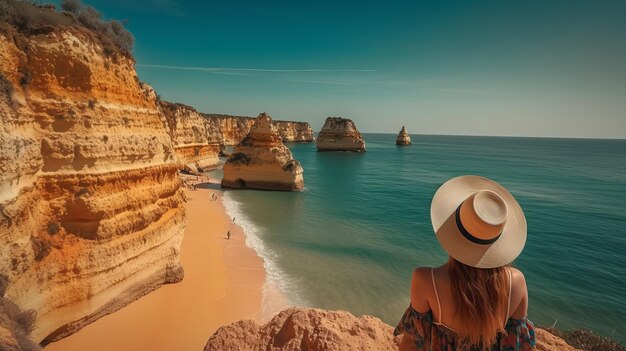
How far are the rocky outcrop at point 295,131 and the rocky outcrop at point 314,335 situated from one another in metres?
108

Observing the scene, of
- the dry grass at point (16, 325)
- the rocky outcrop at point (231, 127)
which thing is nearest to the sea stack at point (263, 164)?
the dry grass at point (16, 325)

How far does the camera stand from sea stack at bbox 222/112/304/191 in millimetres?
29156

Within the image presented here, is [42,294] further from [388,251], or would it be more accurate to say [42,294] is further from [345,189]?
[345,189]

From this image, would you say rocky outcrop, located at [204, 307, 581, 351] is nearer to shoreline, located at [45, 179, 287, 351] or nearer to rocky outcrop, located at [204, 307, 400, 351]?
rocky outcrop, located at [204, 307, 400, 351]

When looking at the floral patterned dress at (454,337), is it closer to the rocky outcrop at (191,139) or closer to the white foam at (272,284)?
the white foam at (272,284)

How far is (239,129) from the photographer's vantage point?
83250mm

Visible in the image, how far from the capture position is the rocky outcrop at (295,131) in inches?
4516

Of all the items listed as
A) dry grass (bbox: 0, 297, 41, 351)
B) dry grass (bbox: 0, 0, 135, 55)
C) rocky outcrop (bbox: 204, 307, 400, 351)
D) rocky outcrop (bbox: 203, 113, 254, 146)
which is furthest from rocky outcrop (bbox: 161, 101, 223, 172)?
rocky outcrop (bbox: 204, 307, 400, 351)

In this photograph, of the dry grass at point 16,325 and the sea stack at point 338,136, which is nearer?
the dry grass at point 16,325

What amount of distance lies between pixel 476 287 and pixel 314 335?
270 cm

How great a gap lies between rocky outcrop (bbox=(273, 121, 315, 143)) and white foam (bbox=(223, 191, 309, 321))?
96.6m

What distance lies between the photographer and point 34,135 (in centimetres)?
600

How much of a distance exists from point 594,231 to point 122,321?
25.3 metres

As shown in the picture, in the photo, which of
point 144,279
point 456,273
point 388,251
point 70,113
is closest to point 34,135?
point 70,113
